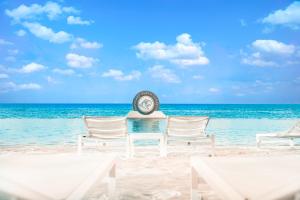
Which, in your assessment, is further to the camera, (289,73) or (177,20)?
(177,20)

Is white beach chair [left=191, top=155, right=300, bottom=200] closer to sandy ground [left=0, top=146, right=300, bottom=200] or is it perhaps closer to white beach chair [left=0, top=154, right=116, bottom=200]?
white beach chair [left=0, top=154, right=116, bottom=200]

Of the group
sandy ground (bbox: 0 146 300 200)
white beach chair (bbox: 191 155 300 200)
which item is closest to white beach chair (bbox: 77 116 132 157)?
sandy ground (bbox: 0 146 300 200)

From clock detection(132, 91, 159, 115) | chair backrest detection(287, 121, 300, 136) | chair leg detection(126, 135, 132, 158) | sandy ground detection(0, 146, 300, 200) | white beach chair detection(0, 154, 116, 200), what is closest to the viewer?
white beach chair detection(0, 154, 116, 200)

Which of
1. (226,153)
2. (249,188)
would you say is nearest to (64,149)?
(226,153)

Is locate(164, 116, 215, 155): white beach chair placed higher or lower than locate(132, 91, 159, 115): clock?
lower

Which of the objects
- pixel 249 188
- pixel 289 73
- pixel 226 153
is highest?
pixel 289 73

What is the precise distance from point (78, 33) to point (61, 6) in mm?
3554

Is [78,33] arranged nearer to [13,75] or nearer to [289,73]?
[13,75]

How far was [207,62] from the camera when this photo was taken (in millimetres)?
44812

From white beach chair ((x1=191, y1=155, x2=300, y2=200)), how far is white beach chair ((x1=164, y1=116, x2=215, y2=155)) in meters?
3.21

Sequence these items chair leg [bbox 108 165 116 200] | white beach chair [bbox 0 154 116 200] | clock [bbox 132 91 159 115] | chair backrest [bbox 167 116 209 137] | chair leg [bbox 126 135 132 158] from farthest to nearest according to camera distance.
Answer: clock [bbox 132 91 159 115]
chair backrest [bbox 167 116 209 137]
chair leg [bbox 126 135 132 158]
chair leg [bbox 108 165 116 200]
white beach chair [bbox 0 154 116 200]

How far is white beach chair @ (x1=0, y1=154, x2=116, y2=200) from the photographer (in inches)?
47.6

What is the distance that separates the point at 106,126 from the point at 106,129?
1.7 inches

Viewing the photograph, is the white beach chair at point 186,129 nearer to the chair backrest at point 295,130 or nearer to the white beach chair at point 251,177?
the chair backrest at point 295,130
